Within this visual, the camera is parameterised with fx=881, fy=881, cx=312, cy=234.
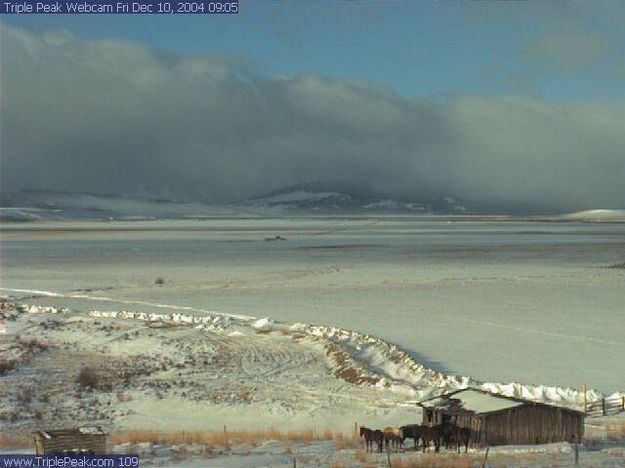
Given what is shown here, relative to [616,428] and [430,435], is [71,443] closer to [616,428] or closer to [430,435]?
[430,435]

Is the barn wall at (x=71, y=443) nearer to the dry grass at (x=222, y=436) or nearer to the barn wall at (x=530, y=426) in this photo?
the dry grass at (x=222, y=436)

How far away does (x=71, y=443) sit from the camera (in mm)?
14727

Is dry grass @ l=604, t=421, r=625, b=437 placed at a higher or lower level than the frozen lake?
lower

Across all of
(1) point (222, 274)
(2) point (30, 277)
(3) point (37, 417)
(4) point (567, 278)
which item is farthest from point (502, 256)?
(3) point (37, 417)

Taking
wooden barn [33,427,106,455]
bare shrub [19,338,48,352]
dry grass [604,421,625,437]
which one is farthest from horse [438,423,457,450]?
bare shrub [19,338,48,352]

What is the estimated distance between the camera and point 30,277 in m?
54.0

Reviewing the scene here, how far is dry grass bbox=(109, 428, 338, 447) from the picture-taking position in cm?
1648

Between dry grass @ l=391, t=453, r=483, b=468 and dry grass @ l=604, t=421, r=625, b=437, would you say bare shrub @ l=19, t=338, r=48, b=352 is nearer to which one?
dry grass @ l=391, t=453, r=483, b=468

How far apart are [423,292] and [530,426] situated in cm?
2747

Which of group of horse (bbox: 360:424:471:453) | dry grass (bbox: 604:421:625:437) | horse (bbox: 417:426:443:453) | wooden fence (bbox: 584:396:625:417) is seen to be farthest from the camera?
wooden fence (bbox: 584:396:625:417)

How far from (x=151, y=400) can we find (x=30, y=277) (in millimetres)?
35335

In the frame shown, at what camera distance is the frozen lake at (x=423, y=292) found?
87.0 feet

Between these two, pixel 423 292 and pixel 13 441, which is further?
pixel 423 292

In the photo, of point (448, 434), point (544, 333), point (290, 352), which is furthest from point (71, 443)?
point (544, 333)
